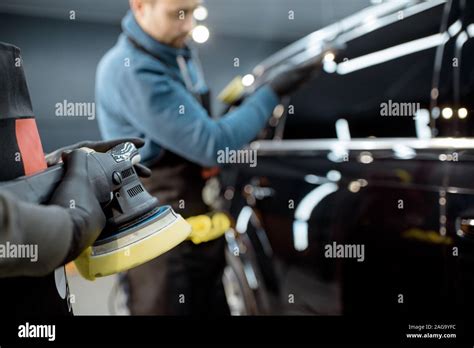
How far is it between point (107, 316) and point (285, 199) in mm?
816

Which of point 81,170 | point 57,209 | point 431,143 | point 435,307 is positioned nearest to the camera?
point 57,209

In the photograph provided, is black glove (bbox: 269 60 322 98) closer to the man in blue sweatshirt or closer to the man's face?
the man in blue sweatshirt

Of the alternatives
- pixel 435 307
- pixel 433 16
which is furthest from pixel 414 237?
pixel 433 16

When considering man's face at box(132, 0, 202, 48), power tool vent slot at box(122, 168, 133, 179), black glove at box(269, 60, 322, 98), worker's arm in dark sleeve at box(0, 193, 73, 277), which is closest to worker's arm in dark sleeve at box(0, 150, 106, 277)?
worker's arm in dark sleeve at box(0, 193, 73, 277)

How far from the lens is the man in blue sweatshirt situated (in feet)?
Result: 6.75

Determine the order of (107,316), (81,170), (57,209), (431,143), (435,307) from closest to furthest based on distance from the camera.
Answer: (57,209)
(81,170)
(431,143)
(435,307)
(107,316)

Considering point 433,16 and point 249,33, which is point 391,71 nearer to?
point 433,16

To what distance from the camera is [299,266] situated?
2.20 meters

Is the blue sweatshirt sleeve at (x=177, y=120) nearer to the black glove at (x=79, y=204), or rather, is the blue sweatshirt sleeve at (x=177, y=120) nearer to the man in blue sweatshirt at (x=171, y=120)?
the man in blue sweatshirt at (x=171, y=120)

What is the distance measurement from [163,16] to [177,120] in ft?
1.28

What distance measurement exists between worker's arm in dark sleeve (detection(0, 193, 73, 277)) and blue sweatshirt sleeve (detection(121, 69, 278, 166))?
88 centimetres

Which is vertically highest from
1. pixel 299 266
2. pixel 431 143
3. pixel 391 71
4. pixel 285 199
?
pixel 391 71

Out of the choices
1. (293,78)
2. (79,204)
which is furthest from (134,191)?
(293,78)

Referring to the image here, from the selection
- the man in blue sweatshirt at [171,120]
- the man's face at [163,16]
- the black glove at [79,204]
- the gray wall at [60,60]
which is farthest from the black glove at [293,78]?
the black glove at [79,204]
